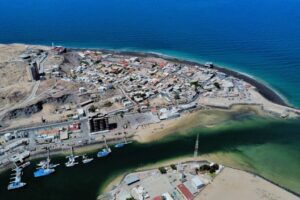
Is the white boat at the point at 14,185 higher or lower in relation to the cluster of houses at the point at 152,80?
lower

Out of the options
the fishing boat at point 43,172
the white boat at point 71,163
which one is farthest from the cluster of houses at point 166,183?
the fishing boat at point 43,172

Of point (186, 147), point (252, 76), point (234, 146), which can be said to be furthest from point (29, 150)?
point (252, 76)

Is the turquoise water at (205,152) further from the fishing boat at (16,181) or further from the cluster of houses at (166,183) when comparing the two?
the cluster of houses at (166,183)

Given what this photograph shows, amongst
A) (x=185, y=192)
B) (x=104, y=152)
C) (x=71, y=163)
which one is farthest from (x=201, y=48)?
(x=185, y=192)

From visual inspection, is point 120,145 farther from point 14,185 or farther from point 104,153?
point 14,185

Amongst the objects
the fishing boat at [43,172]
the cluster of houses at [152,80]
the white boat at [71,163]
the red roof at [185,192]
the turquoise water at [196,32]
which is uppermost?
the turquoise water at [196,32]

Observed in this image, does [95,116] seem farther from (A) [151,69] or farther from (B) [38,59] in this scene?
(B) [38,59]

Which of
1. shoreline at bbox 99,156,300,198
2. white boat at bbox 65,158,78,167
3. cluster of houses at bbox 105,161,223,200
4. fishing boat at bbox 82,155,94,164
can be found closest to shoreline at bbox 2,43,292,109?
shoreline at bbox 99,156,300,198
